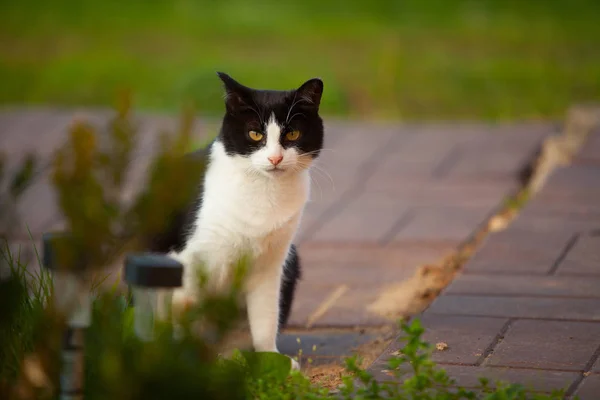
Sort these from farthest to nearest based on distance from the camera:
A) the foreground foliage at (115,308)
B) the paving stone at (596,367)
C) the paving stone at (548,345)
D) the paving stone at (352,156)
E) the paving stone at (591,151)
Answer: the paving stone at (352,156)
the paving stone at (591,151)
the paving stone at (548,345)
the paving stone at (596,367)
the foreground foliage at (115,308)

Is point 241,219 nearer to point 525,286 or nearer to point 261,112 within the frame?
point 261,112

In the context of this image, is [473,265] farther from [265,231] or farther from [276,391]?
[276,391]

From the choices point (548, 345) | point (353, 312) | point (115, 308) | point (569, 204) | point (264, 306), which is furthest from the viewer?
point (569, 204)

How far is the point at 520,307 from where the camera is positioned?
3557 mm

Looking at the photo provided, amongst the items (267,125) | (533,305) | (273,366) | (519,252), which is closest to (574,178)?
(519,252)

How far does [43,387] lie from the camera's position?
2.15m

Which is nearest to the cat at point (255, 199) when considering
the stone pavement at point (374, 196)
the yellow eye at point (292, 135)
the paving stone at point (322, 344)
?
the yellow eye at point (292, 135)

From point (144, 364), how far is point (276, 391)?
0.84 m

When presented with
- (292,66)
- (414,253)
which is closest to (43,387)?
(414,253)

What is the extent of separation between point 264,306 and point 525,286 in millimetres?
1082

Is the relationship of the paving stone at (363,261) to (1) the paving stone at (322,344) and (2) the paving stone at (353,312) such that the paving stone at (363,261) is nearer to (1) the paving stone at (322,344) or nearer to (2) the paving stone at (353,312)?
(2) the paving stone at (353,312)

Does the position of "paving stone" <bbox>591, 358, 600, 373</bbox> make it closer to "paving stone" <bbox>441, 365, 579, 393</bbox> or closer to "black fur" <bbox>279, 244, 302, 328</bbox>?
"paving stone" <bbox>441, 365, 579, 393</bbox>

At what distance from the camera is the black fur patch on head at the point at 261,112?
338cm

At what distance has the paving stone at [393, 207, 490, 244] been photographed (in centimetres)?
498
